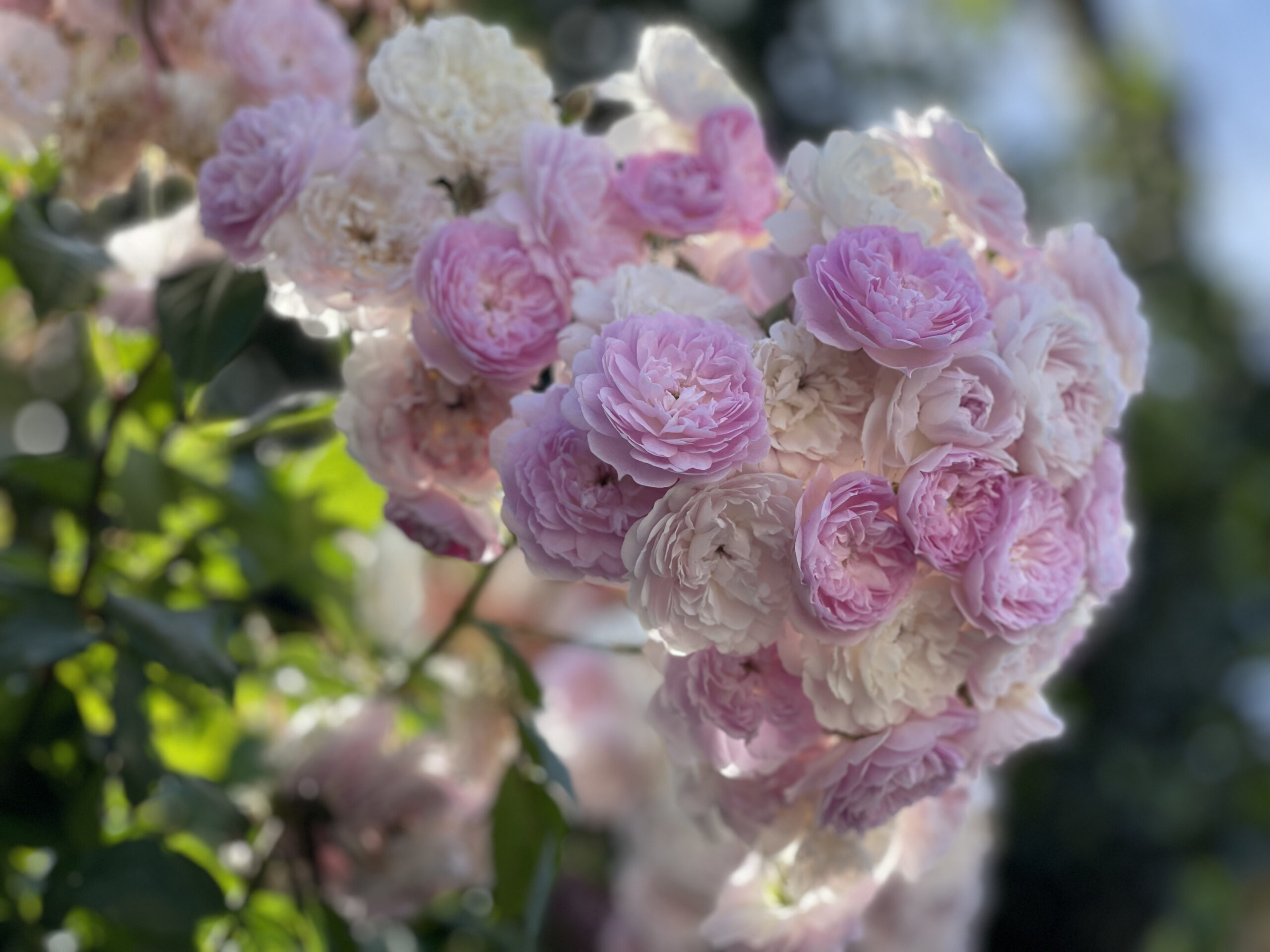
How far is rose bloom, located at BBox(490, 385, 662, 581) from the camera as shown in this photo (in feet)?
1.09

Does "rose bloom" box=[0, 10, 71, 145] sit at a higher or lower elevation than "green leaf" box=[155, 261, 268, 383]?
higher

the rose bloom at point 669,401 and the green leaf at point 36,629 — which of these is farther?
the green leaf at point 36,629

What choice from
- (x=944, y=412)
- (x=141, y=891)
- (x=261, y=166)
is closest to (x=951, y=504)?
(x=944, y=412)

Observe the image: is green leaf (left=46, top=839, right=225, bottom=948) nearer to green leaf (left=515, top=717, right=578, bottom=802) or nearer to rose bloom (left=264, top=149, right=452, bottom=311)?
green leaf (left=515, top=717, right=578, bottom=802)

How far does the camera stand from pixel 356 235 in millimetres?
403

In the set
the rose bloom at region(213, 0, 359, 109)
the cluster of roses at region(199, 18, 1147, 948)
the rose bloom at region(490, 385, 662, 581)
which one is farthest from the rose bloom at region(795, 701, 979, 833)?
the rose bloom at region(213, 0, 359, 109)

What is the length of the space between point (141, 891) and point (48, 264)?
0.28 m

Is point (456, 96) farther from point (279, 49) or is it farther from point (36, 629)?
point (36, 629)

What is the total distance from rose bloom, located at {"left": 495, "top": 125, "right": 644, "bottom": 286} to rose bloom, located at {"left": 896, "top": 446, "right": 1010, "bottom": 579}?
5.3 inches

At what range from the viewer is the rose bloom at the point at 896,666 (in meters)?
0.35

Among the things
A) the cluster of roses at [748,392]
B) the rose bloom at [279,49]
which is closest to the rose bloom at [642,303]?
the cluster of roses at [748,392]

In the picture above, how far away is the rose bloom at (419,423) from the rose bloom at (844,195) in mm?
120

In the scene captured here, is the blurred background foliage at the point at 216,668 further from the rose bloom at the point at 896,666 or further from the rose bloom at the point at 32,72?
the rose bloom at the point at 896,666

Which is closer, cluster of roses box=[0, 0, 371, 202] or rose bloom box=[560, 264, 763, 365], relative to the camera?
rose bloom box=[560, 264, 763, 365]
